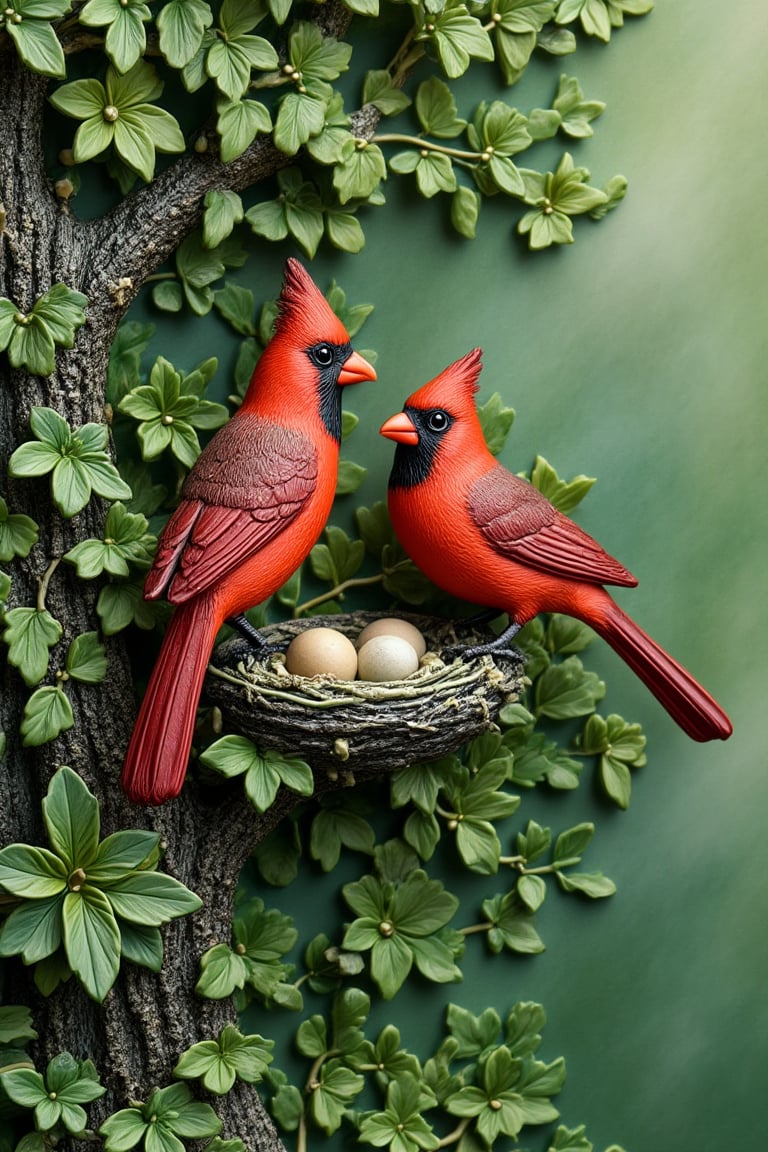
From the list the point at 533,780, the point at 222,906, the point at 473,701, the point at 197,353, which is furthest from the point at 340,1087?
the point at 197,353

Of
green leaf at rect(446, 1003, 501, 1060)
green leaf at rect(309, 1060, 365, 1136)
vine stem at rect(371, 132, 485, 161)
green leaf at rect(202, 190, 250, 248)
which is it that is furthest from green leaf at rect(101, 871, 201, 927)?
vine stem at rect(371, 132, 485, 161)

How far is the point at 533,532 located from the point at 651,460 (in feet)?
1.11

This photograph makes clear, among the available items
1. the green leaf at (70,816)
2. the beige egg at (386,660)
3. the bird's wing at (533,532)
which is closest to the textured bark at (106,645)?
the green leaf at (70,816)

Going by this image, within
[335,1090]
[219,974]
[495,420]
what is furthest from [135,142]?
[335,1090]

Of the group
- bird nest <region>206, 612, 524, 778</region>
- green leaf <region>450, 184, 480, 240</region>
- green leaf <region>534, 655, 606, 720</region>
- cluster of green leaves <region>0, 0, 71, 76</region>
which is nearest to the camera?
cluster of green leaves <region>0, 0, 71, 76</region>

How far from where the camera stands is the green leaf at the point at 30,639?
1298 mm

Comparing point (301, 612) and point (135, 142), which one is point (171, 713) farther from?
point (135, 142)

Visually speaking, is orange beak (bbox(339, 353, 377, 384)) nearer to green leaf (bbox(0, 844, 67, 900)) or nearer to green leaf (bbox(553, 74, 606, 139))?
green leaf (bbox(553, 74, 606, 139))

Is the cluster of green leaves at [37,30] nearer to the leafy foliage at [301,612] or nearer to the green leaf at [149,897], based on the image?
the leafy foliage at [301,612]

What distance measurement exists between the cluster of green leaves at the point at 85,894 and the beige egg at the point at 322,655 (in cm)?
26

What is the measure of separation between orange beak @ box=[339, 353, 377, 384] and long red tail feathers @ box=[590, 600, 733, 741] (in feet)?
1.45

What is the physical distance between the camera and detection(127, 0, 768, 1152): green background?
1581mm

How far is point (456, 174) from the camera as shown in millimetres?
1560

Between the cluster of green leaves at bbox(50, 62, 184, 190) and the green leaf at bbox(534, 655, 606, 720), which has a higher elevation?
the cluster of green leaves at bbox(50, 62, 184, 190)
